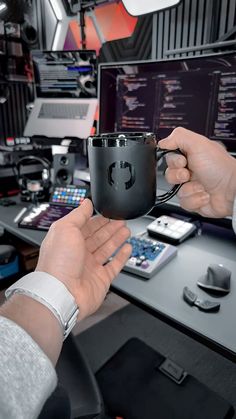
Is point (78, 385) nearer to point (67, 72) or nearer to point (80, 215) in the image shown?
point (80, 215)

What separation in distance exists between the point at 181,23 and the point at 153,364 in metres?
→ 1.35

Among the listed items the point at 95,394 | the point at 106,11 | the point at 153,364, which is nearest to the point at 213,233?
the point at 153,364

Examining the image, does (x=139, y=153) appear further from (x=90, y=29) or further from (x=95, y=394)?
(x=90, y=29)

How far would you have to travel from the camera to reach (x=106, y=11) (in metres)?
1.63

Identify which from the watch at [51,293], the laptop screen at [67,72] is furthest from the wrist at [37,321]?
the laptop screen at [67,72]

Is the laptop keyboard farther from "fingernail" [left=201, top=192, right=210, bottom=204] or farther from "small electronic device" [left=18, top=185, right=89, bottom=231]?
"fingernail" [left=201, top=192, right=210, bottom=204]

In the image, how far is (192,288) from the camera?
76 centimetres

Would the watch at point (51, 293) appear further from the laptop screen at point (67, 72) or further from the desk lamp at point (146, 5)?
the laptop screen at point (67, 72)

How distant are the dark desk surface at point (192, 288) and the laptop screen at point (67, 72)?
0.76m

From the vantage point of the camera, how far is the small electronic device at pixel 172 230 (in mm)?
989

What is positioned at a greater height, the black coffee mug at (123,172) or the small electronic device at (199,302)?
the black coffee mug at (123,172)

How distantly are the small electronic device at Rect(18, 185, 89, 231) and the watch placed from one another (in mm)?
642

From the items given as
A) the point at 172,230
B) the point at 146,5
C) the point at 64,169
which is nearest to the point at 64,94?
the point at 64,169

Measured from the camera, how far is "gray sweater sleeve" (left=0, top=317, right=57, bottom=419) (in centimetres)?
32
